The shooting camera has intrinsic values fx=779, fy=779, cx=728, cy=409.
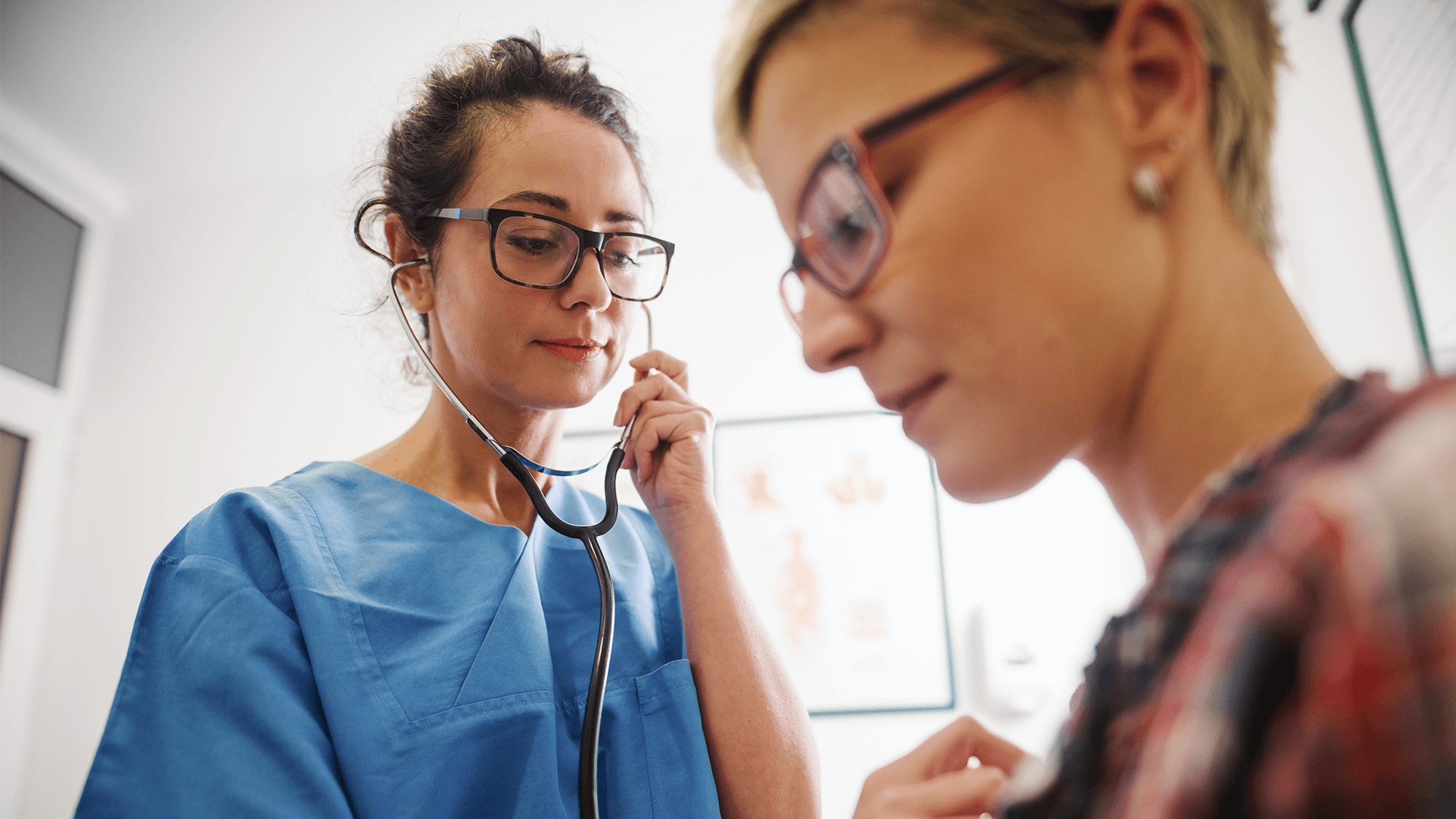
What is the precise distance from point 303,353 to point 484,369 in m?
2.09

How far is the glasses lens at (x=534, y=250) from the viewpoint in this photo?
0.90 metres

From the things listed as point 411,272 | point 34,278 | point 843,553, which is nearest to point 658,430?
point 411,272

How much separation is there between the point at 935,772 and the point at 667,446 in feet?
1.90

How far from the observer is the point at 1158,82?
43 centimetres

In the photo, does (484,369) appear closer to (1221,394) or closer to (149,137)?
(1221,394)

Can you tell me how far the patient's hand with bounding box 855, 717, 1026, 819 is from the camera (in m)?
0.45

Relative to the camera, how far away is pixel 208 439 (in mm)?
2631

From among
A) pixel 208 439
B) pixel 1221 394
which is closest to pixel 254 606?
pixel 1221 394

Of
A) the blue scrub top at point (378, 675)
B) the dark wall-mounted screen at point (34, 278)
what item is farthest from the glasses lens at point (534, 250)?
the dark wall-mounted screen at point (34, 278)

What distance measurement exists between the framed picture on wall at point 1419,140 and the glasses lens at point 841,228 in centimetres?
64

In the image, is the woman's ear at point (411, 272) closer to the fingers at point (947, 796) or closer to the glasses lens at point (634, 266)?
the glasses lens at point (634, 266)

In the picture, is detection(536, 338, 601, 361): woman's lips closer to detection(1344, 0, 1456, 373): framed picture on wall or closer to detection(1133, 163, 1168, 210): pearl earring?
detection(1133, 163, 1168, 210): pearl earring

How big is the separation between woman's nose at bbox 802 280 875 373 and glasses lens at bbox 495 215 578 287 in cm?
47

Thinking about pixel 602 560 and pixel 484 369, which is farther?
pixel 484 369
